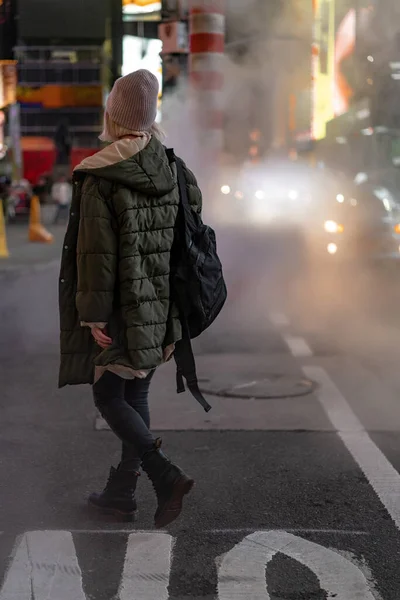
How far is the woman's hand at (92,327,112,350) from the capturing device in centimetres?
345

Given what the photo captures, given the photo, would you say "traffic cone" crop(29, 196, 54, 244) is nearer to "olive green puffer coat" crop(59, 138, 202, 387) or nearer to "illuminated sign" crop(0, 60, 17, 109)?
"olive green puffer coat" crop(59, 138, 202, 387)

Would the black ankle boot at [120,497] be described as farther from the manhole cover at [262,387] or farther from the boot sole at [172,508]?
the manhole cover at [262,387]

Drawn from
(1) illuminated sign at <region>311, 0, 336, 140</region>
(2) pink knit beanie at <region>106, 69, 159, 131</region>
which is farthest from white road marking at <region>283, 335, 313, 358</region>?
(1) illuminated sign at <region>311, 0, 336, 140</region>

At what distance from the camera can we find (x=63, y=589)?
3059 mm

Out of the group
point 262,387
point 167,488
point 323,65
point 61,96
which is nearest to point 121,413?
point 167,488

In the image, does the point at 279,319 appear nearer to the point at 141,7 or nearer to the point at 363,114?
the point at 363,114

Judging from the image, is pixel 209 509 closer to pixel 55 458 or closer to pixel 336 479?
pixel 336 479

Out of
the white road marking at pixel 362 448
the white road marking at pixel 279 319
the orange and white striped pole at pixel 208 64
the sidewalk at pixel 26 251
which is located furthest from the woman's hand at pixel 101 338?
the orange and white striped pole at pixel 208 64

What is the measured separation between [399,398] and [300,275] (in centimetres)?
744

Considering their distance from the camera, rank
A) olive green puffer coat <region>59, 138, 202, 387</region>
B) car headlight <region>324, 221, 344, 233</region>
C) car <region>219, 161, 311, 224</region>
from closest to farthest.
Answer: olive green puffer coat <region>59, 138, 202, 387</region> → car headlight <region>324, 221, 344, 233</region> → car <region>219, 161, 311, 224</region>

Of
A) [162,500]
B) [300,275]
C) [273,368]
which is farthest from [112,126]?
[300,275]

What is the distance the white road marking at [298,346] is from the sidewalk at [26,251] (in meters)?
6.01

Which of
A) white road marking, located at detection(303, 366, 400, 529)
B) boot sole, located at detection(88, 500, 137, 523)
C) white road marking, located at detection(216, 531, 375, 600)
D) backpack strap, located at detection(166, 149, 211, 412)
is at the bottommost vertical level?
white road marking, located at detection(303, 366, 400, 529)

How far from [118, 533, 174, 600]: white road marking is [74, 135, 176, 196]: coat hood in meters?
1.16
